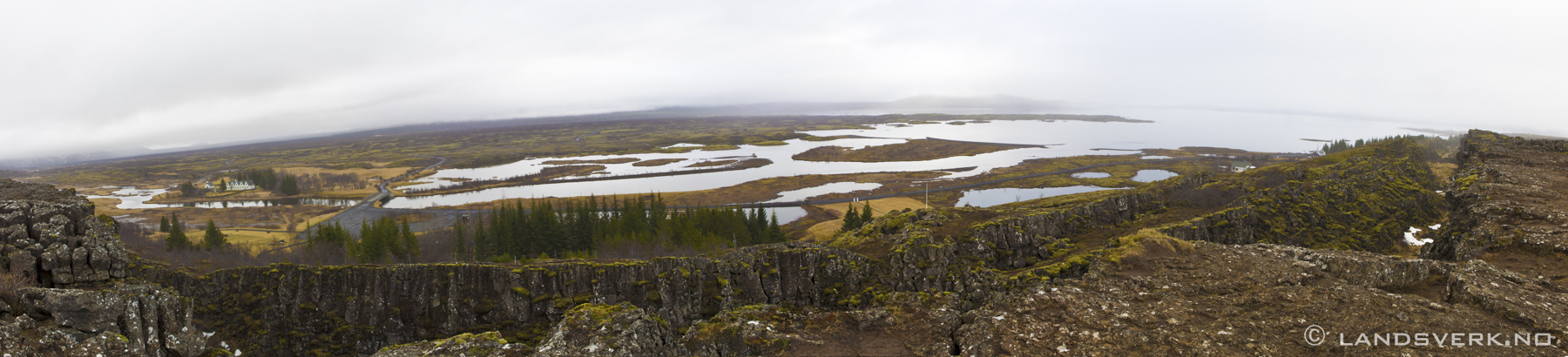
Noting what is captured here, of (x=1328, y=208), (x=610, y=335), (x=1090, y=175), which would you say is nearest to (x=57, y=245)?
(x=610, y=335)

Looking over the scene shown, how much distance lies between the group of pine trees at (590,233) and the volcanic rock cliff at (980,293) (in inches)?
847

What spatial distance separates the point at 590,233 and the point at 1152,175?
116923 mm

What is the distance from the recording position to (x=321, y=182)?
459 ft

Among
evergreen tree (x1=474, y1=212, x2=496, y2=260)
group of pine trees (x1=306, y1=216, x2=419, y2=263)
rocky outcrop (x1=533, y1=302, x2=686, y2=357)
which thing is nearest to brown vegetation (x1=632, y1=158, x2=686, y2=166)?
group of pine trees (x1=306, y1=216, x2=419, y2=263)

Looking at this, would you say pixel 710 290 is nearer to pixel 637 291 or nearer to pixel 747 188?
pixel 637 291

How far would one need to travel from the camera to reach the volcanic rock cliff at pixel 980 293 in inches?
567

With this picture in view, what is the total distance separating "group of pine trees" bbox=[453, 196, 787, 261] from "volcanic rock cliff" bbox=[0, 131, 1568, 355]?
70.6 ft

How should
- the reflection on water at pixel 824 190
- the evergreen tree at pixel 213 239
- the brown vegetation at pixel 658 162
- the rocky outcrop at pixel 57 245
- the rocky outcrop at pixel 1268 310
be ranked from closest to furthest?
the rocky outcrop at pixel 1268 310 < the rocky outcrop at pixel 57 245 < the evergreen tree at pixel 213 239 < the reflection on water at pixel 824 190 < the brown vegetation at pixel 658 162

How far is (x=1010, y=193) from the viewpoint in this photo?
10456cm

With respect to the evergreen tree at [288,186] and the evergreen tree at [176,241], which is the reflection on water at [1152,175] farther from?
the evergreen tree at [288,186]

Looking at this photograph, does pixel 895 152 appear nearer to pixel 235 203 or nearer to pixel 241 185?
pixel 235 203

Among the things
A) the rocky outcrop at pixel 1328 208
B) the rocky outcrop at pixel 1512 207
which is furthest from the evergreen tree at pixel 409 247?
the rocky outcrop at pixel 1512 207

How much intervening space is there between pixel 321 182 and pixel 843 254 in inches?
6223

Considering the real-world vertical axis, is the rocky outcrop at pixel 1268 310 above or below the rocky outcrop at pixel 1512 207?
below
